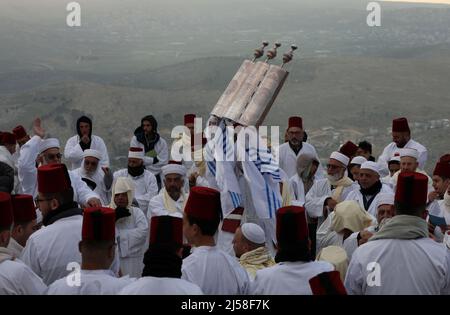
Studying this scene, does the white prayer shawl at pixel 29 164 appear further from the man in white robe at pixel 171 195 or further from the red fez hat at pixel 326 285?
the red fez hat at pixel 326 285

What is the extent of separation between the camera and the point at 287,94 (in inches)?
1387

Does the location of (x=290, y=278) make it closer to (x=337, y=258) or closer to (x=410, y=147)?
(x=337, y=258)

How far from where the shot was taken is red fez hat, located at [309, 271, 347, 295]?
4059 mm

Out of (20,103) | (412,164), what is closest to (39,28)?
(20,103)

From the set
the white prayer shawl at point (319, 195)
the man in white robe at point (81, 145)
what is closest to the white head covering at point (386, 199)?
the white prayer shawl at point (319, 195)

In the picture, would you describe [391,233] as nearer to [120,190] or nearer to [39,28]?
[120,190]

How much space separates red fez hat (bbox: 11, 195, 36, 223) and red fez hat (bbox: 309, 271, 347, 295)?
2078 millimetres

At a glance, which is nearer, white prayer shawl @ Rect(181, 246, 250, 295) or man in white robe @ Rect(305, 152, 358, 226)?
white prayer shawl @ Rect(181, 246, 250, 295)

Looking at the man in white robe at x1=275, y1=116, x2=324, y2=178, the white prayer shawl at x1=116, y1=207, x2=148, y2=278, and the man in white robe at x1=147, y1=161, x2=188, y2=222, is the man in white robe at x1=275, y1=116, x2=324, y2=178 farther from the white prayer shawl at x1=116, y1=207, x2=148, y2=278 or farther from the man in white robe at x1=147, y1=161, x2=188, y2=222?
the white prayer shawl at x1=116, y1=207, x2=148, y2=278

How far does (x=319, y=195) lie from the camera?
8.59m

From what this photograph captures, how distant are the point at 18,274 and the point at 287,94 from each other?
3115cm

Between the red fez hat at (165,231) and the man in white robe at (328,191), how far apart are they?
4184 mm

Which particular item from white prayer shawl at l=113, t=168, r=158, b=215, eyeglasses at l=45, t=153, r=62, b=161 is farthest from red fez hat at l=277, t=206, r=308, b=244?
white prayer shawl at l=113, t=168, r=158, b=215

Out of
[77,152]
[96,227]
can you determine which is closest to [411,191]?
[96,227]
